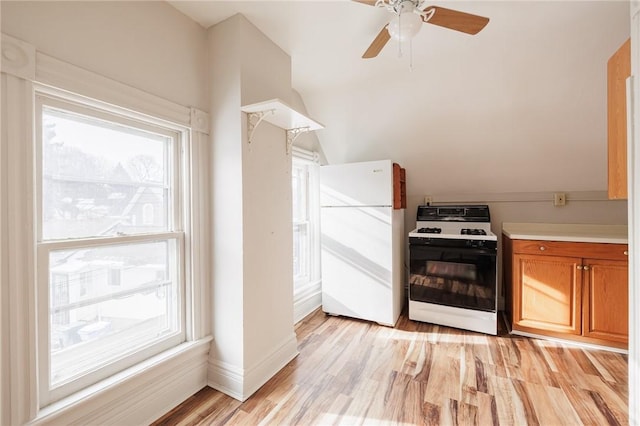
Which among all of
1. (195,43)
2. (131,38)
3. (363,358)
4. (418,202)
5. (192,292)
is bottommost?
(363,358)

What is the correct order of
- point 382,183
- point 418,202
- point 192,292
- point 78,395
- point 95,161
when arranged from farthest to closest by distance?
point 418,202
point 382,183
point 192,292
point 95,161
point 78,395

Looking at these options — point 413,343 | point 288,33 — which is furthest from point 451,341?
point 288,33

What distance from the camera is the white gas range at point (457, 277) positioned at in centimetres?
267

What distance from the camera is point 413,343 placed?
253 centimetres

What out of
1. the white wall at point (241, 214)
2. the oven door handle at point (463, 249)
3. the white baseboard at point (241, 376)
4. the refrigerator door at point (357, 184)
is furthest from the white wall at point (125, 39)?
the oven door handle at point (463, 249)

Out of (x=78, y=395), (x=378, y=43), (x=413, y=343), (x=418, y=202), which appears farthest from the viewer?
(x=418, y=202)

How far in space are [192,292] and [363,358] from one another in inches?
56.7

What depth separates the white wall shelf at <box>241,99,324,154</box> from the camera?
171cm

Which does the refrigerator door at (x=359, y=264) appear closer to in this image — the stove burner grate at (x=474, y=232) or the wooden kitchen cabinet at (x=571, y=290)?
the stove burner grate at (x=474, y=232)

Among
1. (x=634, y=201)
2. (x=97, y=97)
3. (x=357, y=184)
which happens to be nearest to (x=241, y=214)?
(x=97, y=97)

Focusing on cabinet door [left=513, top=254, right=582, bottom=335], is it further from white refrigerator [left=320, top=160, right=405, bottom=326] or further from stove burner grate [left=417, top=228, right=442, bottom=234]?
white refrigerator [left=320, top=160, right=405, bottom=326]

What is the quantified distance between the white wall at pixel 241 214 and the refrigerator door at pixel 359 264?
1.13 m

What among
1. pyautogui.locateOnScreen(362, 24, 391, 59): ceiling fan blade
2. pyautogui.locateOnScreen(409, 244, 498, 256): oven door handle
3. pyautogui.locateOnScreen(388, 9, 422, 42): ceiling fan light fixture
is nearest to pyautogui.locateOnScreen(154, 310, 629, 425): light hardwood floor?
pyautogui.locateOnScreen(409, 244, 498, 256): oven door handle

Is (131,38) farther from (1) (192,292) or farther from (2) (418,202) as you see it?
(2) (418,202)
